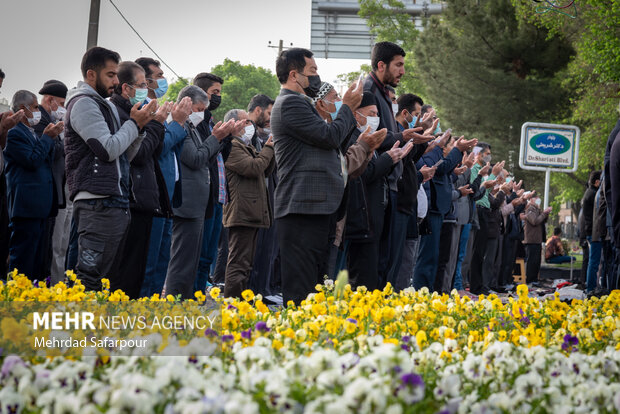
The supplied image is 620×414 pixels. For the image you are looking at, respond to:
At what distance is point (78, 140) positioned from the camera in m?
6.25

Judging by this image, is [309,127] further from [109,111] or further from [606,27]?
[606,27]

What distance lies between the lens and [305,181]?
619 cm

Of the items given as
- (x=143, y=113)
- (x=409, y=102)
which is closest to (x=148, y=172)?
(x=143, y=113)

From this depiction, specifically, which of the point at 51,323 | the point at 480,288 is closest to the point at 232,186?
the point at 51,323

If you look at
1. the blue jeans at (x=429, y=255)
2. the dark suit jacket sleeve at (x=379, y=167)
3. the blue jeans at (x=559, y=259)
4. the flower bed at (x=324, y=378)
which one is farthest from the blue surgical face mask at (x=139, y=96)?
the blue jeans at (x=559, y=259)

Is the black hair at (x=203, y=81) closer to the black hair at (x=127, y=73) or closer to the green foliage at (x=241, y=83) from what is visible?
the black hair at (x=127, y=73)

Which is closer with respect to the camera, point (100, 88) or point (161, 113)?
point (100, 88)

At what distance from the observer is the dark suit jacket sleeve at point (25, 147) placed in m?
7.88

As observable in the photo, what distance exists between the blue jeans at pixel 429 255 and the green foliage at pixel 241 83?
72.1 metres

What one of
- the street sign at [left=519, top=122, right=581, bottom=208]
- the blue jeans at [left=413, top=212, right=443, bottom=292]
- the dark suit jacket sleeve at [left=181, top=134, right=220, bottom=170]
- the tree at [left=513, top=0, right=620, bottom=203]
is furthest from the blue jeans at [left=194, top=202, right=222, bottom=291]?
the tree at [left=513, top=0, right=620, bottom=203]

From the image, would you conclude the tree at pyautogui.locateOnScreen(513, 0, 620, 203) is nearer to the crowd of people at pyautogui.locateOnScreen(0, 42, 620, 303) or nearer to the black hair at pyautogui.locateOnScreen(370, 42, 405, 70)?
the crowd of people at pyautogui.locateOnScreen(0, 42, 620, 303)

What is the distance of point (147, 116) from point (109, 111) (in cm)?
30

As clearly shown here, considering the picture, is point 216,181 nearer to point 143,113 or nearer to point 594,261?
point 143,113

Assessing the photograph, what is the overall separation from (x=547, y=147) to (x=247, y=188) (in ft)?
45.0
